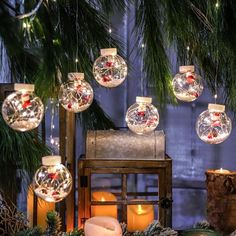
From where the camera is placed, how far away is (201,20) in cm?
98

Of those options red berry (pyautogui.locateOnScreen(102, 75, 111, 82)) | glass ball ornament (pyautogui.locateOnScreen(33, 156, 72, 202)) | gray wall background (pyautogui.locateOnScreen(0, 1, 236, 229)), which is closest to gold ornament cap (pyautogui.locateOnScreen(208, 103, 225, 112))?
red berry (pyautogui.locateOnScreen(102, 75, 111, 82))

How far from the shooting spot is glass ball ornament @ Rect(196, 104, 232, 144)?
3.26 feet

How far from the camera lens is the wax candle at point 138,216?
3.39ft

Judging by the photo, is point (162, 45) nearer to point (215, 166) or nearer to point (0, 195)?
point (0, 195)

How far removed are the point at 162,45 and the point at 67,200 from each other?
462 millimetres

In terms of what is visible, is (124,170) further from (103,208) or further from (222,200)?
(222,200)

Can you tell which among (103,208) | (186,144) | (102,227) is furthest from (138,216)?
(186,144)

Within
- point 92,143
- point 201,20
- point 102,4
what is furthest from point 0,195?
point 201,20

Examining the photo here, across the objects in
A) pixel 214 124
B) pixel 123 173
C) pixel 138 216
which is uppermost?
pixel 214 124

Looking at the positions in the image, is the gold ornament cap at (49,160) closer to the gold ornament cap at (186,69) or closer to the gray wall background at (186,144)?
the gold ornament cap at (186,69)

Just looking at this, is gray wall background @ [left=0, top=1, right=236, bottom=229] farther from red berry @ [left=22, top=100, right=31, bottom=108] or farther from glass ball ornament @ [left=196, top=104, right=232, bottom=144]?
red berry @ [left=22, top=100, right=31, bottom=108]

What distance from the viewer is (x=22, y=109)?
33.1 inches

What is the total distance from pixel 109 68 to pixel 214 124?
27 cm

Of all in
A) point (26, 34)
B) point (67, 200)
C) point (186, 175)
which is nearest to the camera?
point (26, 34)
